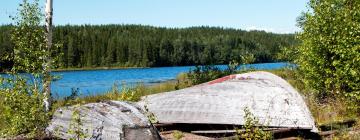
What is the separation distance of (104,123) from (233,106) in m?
4.87

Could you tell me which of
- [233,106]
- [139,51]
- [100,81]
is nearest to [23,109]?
[233,106]

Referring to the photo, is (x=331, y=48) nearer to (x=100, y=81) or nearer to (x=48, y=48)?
(x=48, y=48)

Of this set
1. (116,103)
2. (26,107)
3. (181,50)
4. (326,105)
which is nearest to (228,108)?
(116,103)

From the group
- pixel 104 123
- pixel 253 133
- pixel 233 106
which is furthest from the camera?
pixel 233 106

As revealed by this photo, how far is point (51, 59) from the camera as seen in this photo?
39.4 feet

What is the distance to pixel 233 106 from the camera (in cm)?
1275

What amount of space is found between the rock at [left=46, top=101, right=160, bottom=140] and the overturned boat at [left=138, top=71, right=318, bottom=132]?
129 inches

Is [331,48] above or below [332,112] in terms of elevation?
above

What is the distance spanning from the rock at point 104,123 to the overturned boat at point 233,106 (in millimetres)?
3274

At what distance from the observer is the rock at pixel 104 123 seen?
832 cm

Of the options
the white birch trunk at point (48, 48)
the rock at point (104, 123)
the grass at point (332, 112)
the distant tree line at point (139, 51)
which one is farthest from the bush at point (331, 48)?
the distant tree line at point (139, 51)

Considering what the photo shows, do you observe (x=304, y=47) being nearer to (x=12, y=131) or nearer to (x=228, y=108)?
(x=228, y=108)

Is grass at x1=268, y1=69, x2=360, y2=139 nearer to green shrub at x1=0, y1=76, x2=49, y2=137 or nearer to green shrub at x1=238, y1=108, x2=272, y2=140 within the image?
green shrub at x1=238, y1=108, x2=272, y2=140

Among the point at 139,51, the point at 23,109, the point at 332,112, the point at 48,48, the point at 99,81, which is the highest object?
the point at 139,51
